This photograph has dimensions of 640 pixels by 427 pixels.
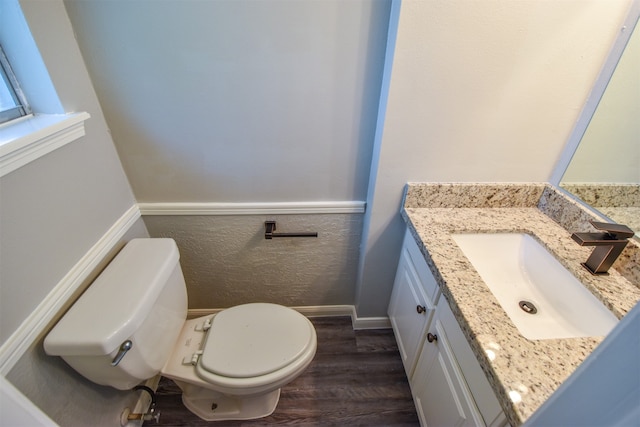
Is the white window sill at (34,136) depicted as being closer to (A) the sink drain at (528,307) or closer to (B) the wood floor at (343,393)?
(B) the wood floor at (343,393)

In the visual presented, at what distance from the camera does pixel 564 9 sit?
0.85 meters

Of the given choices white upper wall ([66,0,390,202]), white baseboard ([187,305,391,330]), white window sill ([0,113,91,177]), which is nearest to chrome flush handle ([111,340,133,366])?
white window sill ([0,113,91,177])

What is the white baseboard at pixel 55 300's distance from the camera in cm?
66

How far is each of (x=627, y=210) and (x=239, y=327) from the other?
1.40 metres

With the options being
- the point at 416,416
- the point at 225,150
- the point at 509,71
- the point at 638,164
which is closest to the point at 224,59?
the point at 225,150

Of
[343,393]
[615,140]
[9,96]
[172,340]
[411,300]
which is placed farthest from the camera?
[343,393]

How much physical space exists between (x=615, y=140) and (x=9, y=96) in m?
1.85

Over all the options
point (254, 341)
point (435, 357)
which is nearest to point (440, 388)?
point (435, 357)

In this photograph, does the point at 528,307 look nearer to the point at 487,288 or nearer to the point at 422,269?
the point at 487,288

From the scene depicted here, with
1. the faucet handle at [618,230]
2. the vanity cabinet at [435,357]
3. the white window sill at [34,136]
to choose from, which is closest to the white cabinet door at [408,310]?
the vanity cabinet at [435,357]

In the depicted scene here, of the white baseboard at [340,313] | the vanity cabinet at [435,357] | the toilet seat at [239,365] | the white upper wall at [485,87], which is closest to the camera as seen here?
the vanity cabinet at [435,357]

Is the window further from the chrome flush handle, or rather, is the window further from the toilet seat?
the toilet seat

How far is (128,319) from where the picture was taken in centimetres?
79

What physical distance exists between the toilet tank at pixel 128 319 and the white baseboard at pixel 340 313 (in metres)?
0.51
